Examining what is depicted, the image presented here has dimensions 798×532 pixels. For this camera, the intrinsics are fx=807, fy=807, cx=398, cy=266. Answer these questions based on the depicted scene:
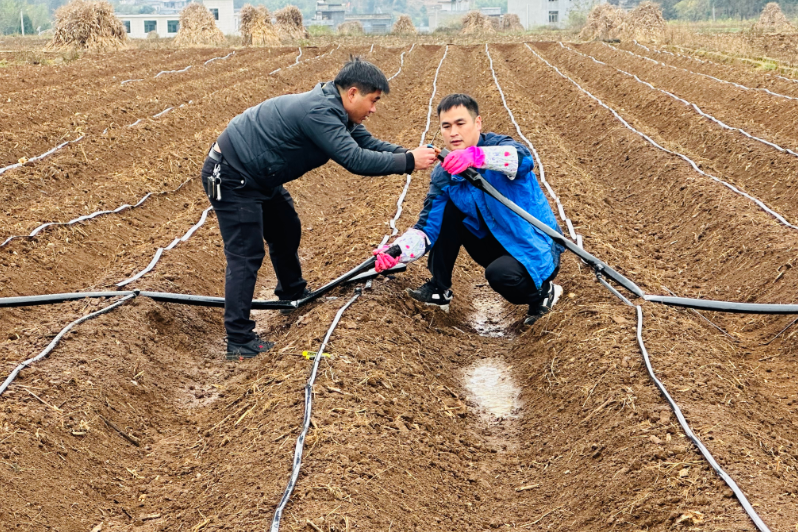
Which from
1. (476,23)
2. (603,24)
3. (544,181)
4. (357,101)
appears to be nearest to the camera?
(357,101)

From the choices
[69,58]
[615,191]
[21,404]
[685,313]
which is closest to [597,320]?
[685,313]

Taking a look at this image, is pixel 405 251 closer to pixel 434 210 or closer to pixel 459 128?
pixel 434 210

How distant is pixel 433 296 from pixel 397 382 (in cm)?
113

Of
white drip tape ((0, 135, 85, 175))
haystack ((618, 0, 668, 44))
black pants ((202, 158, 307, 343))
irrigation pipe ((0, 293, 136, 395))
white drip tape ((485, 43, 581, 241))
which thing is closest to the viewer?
irrigation pipe ((0, 293, 136, 395))

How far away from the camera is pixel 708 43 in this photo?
23328 millimetres

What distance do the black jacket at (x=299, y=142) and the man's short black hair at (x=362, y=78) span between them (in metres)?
0.11

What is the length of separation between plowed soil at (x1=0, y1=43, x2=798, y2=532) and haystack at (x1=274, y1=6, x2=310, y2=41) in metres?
28.7

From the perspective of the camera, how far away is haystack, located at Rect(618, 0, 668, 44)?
28.1 metres

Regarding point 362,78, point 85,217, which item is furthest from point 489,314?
point 85,217

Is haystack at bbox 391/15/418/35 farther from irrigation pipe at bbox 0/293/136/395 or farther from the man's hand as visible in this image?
the man's hand

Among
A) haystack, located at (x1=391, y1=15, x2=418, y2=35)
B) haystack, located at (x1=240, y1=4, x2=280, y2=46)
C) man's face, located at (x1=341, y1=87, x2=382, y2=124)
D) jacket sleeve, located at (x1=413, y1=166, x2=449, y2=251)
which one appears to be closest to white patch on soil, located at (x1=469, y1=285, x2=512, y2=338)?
jacket sleeve, located at (x1=413, y1=166, x2=449, y2=251)

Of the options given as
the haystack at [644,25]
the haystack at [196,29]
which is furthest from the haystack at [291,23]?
the haystack at [644,25]

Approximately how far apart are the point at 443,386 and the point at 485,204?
1143 millimetres

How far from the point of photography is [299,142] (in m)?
4.55
